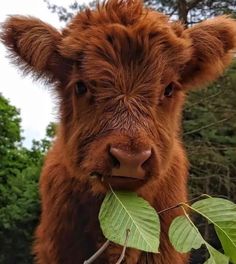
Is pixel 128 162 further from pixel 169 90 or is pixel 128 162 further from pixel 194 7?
pixel 194 7

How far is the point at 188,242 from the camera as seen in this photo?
8.76 ft

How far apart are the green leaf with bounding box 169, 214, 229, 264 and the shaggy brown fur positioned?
336 mm

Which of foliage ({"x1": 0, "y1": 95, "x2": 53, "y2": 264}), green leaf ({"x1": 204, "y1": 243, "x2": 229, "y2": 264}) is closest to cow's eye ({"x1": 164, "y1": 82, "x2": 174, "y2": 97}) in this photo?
green leaf ({"x1": 204, "y1": 243, "x2": 229, "y2": 264})

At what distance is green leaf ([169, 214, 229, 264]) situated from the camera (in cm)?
265

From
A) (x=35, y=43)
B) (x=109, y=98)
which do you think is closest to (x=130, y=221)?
(x=109, y=98)

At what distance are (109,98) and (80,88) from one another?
1.06 feet

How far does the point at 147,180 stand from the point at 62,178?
3.12 ft

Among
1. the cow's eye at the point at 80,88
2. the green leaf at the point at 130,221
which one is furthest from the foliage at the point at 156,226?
the cow's eye at the point at 80,88

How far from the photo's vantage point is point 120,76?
10.6 ft

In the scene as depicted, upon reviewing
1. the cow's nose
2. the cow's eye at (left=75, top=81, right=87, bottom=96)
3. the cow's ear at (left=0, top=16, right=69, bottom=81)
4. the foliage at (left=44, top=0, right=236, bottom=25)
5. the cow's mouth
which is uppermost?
the foliage at (left=44, top=0, right=236, bottom=25)

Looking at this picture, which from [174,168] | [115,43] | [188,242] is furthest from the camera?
[174,168]

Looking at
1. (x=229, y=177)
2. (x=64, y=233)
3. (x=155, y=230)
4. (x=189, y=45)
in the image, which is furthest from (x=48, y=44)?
(x=229, y=177)

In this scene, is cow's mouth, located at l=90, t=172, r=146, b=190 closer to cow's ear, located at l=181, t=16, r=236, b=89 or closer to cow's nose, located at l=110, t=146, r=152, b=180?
cow's nose, located at l=110, t=146, r=152, b=180

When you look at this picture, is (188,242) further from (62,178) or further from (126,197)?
(62,178)
